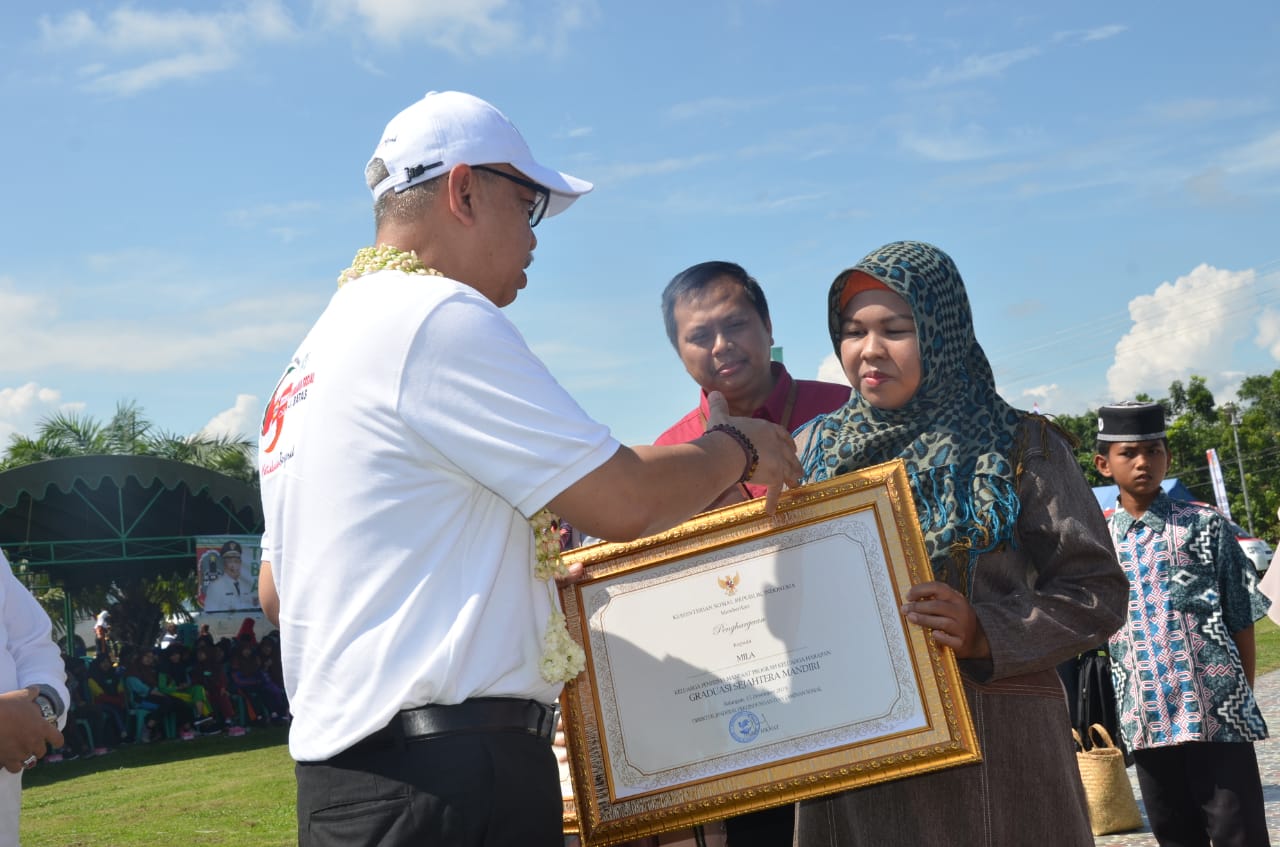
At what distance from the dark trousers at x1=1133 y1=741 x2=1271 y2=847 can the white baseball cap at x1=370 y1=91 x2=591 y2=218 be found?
4.36 meters

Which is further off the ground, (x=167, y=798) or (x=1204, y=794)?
Result: (x=167, y=798)

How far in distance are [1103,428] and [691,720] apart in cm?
411

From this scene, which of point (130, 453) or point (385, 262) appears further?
point (130, 453)

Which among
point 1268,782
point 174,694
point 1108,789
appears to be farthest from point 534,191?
point 174,694

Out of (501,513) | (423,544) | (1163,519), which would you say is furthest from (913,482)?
(1163,519)

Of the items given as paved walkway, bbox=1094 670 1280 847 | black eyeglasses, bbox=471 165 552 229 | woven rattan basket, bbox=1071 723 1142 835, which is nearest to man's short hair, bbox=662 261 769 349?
black eyeglasses, bbox=471 165 552 229

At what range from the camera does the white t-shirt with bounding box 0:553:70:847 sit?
3934mm

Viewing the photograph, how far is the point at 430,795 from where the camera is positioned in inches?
87.1

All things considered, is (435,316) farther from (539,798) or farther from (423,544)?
(539,798)

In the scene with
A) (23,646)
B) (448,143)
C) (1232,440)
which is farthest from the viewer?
(1232,440)

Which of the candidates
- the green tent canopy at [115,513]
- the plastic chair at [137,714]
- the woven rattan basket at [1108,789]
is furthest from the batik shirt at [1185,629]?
the plastic chair at [137,714]

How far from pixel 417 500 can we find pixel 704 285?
2.19 m

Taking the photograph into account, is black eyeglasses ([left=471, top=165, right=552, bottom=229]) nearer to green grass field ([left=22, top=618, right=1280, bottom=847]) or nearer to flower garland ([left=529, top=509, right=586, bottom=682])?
flower garland ([left=529, top=509, right=586, bottom=682])

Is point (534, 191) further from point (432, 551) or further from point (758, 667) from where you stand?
point (758, 667)
